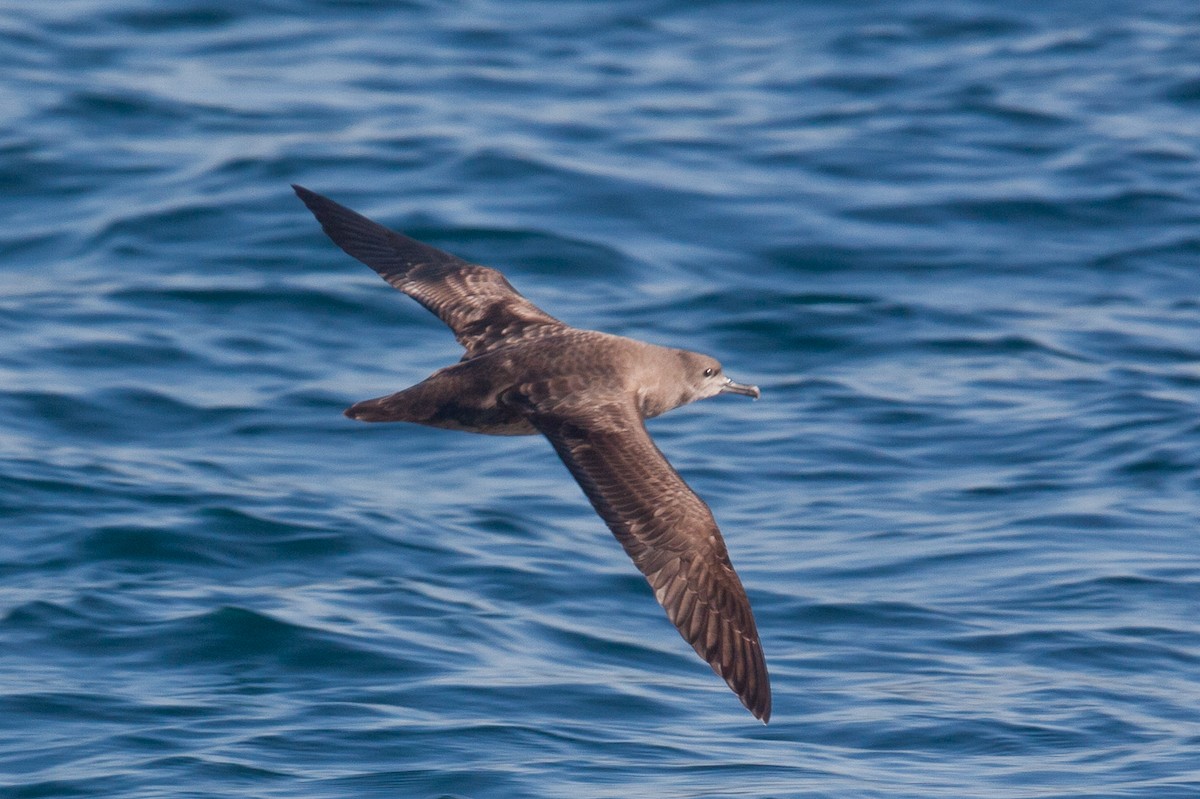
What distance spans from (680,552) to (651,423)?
13.3 ft

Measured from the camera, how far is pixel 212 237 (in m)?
12.8

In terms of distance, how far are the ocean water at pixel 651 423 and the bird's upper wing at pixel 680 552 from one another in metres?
0.57

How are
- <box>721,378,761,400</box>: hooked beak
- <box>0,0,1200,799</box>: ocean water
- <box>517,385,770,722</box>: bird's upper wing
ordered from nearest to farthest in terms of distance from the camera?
1. <box>517,385,770,722</box>: bird's upper wing
2. <box>0,0,1200,799</box>: ocean water
3. <box>721,378,761,400</box>: hooked beak

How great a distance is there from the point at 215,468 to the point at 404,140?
565 cm

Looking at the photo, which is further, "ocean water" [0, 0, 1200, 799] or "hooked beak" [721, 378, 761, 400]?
"hooked beak" [721, 378, 761, 400]

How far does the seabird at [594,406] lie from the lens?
6625mm

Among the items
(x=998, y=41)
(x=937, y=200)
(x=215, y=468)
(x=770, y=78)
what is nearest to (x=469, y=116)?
(x=770, y=78)

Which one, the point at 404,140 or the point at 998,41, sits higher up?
the point at 998,41

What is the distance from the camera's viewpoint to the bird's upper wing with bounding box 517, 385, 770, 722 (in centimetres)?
658

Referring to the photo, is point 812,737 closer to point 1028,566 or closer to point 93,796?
point 1028,566

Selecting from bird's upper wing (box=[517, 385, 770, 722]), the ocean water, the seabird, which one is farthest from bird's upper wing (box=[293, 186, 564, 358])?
bird's upper wing (box=[517, 385, 770, 722])

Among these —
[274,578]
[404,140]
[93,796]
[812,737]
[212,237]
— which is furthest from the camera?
[404,140]

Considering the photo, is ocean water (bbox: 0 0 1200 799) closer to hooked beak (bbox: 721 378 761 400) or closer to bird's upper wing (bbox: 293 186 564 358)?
hooked beak (bbox: 721 378 761 400)

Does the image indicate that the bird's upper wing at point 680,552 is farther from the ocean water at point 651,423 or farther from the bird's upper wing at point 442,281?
the bird's upper wing at point 442,281
